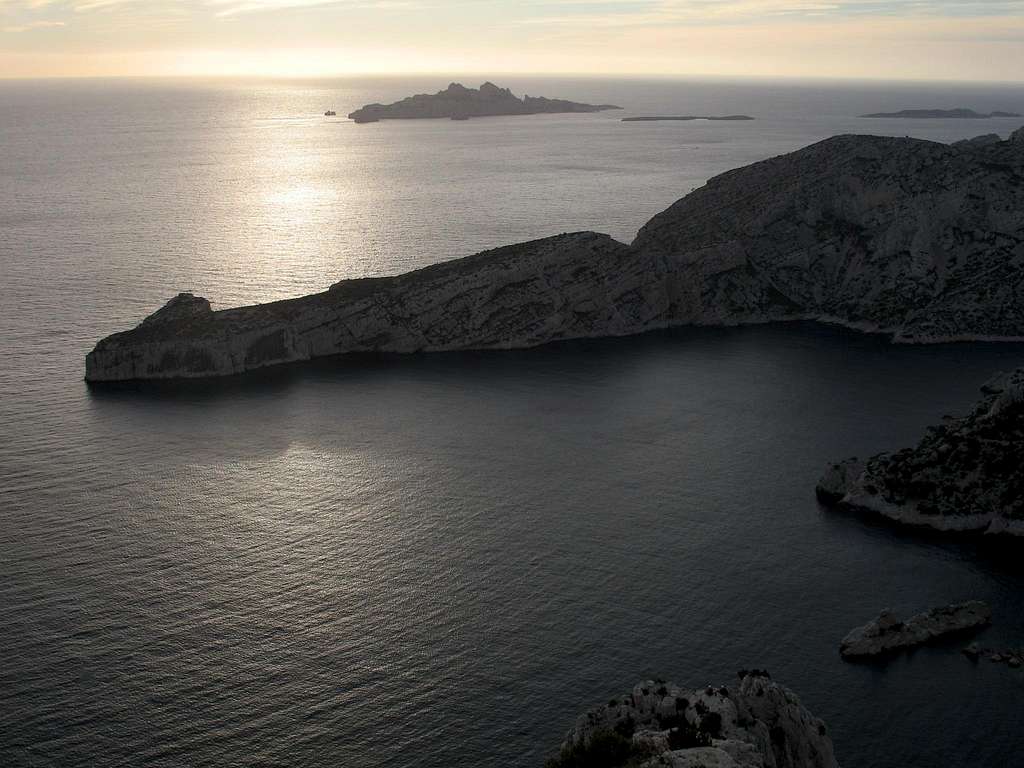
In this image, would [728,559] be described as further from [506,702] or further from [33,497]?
[33,497]

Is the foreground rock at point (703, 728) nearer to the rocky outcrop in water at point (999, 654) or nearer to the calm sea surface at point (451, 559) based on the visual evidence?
the calm sea surface at point (451, 559)

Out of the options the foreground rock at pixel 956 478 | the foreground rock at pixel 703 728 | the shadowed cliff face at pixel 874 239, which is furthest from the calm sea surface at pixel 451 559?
the shadowed cliff face at pixel 874 239

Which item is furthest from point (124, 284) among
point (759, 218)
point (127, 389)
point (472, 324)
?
point (759, 218)

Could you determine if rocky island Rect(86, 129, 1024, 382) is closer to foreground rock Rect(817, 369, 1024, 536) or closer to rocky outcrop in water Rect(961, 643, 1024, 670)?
foreground rock Rect(817, 369, 1024, 536)

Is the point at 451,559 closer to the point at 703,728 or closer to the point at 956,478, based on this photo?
the point at 703,728

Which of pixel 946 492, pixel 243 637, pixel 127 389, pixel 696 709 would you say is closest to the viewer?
pixel 696 709

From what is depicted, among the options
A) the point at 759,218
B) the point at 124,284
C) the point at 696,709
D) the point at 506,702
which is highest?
the point at 759,218
